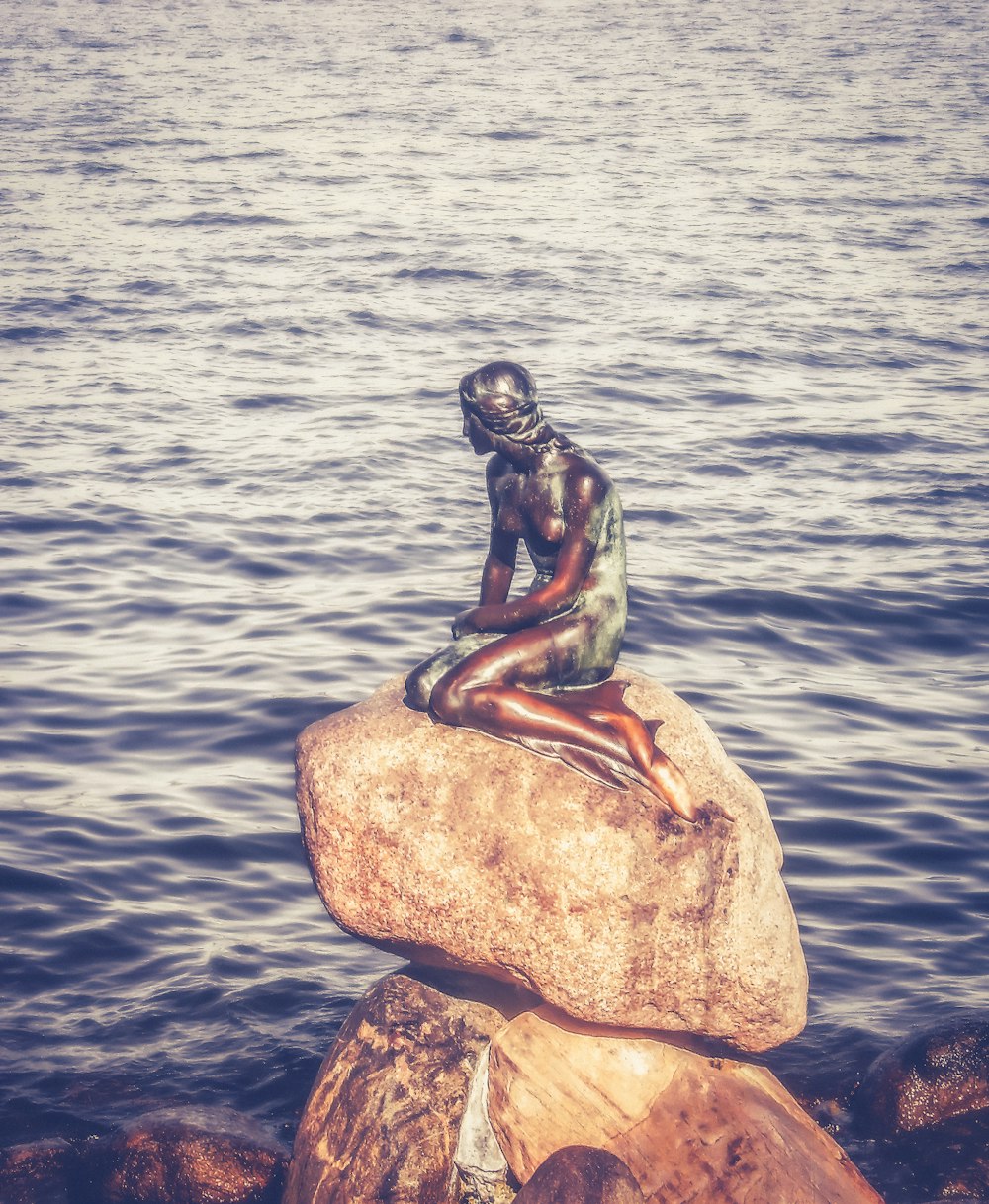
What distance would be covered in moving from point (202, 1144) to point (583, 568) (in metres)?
3.37

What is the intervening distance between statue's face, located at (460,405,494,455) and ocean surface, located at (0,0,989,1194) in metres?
3.69

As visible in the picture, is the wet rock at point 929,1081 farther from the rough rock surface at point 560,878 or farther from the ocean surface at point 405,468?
the rough rock surface at point 560,878

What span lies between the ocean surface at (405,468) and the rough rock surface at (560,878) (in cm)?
183

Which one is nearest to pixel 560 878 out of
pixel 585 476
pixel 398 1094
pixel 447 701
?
pixel 447 701

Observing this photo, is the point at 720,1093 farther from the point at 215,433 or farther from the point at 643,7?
the point at 643,7

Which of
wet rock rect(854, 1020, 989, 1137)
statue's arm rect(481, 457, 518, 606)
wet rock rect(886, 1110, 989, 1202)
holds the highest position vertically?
statue's arm rect(481, 457, 518, 606)

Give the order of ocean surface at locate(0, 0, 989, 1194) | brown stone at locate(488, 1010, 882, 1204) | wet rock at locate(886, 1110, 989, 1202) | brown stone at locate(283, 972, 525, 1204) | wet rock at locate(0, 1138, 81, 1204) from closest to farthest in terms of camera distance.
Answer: brown stone at locate(488, 1010, 882, 1204)
brown stone at locate(283, 972, 525, 1204)
wet rock at locate(0, 1138, 81, 1204)
wet rock at locate(886, 1110, 989, 1202)
ocean surface at locate(0, 0, 989, 1194)

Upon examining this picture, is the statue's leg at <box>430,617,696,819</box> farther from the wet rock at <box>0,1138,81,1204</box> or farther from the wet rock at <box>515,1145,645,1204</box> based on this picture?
the wet rock at <box>0,1138,81,1204</box>

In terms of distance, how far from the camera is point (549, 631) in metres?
6.11

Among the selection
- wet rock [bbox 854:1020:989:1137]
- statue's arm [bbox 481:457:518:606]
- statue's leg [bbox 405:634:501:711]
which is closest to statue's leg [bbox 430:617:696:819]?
Answer: statue's leg [bbox 405:634:501:711]

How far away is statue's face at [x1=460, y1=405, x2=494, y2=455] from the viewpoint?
6.21m

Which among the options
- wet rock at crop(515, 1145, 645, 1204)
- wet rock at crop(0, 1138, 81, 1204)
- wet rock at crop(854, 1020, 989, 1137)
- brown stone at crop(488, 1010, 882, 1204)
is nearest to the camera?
wet rock at crop(515, 1145, 645, 1204)

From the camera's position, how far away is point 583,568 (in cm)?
619

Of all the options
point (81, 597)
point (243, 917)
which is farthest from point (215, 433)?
point (243, 917)
